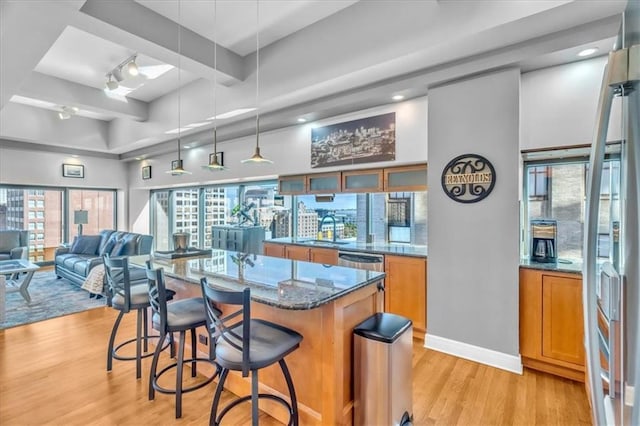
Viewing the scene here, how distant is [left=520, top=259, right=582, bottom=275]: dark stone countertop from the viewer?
2.51 metres

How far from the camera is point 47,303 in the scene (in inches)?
178

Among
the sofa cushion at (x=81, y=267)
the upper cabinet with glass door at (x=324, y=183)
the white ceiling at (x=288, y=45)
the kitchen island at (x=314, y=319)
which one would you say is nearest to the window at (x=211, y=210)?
the upper cabinet with glass door at (x=324, y=183)

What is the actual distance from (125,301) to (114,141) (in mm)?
5558

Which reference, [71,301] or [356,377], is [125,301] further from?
[71,301]

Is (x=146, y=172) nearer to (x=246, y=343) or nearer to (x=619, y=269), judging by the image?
(x=246, y=343)

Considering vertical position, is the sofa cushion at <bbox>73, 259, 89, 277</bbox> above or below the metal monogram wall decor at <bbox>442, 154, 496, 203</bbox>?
below

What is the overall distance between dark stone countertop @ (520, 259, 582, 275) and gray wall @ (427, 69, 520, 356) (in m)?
0.16

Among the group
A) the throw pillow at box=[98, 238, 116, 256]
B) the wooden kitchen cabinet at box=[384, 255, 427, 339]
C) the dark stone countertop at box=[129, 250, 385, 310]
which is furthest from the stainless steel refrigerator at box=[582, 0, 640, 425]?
the throw pillow at box=[98, 238, 116, 256]

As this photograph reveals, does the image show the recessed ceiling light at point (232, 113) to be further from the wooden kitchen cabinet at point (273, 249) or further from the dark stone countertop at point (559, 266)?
the dark stone countertop at point (559, 266)

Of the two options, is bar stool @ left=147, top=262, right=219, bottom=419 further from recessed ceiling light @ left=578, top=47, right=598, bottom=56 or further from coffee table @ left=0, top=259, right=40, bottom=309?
recessed ceiling light @ left=578, top=47, right=598, bottom=56

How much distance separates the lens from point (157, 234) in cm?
786

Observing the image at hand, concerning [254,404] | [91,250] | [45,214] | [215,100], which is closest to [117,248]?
[91,250]

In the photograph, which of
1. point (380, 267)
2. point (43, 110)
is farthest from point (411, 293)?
point (43, 110)

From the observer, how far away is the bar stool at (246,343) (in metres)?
1.58
